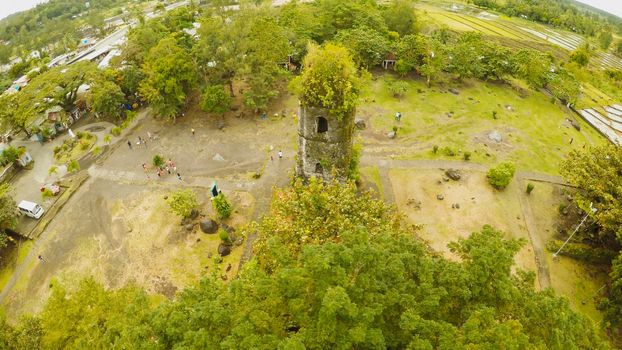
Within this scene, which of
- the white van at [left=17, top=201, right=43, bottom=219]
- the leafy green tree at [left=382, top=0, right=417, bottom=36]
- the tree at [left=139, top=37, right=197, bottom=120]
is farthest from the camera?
the leafy green tree at [left=382, top=0, right=417, bottom=36]

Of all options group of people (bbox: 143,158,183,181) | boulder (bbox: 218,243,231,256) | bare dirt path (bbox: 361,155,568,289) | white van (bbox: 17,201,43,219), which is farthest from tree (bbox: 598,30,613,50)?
white van (bbox: 17,201,43,219)

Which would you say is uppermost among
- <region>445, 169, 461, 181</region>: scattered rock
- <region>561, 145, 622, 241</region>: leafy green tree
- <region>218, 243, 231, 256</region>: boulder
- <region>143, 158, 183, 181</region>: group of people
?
<region>561, 145, 622, 241</region>: leafy green tree

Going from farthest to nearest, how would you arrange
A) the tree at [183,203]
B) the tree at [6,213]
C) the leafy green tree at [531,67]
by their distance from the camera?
the leafy green tree at [531,67]
the tree at [183,203]
the tree at [6,213]

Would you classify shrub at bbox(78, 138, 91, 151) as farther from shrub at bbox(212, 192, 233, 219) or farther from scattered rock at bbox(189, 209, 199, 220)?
shrub at bbox(212, 192, 233, 219)

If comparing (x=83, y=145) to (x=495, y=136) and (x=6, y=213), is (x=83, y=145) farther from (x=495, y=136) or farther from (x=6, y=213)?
(x=495, y=136)

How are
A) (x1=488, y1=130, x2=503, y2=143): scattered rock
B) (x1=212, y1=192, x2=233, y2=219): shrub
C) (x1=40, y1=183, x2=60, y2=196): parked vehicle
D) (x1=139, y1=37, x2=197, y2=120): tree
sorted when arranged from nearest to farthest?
(x1=212, y1=192, x2=233, y2=219): shrub → (x1=40, y1=183, x2=60, y2=196): parked vehicle → (x1=139, y1=37, x2=197, y2=120): tree → (x1=488, y1=130, x2=503, y2=143): scattered rock

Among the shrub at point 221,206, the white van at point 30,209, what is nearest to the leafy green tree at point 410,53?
the shrub at point 221,206

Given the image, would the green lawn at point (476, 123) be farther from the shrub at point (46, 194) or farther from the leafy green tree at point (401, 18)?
the shrub at point (46, 194)
